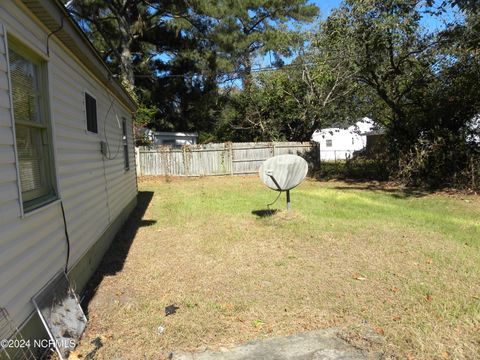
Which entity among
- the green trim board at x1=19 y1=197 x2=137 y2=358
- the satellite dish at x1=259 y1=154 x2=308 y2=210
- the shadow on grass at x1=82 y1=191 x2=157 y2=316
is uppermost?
the satellite dish at x1=259 y1=154 x2=308 y2=210

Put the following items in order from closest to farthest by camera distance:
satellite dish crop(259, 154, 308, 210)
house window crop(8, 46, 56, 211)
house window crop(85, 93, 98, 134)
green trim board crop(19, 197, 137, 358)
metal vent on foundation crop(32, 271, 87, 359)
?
1. green trim board crop(19, 197, 137, 358)
2. metal vent on foundation crop(32, 271, 87, 359)
3. house window crop(8, 46, 56, 211)
4. house window crop(85, 93, 98, 134)
5. satellite dish crop(259, 154, 308, 210)

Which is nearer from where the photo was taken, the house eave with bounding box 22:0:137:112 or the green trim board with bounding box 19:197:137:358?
the green trim board with bounding box 19:197:137:358

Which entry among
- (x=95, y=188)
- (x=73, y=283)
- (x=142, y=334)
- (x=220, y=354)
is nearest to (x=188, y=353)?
(x=220, y=354)

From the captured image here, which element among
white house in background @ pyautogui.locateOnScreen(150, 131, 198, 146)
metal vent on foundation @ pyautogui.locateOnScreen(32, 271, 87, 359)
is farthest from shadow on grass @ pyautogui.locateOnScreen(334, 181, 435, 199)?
white house in background @ pyautogui.locateOnScreen(150, 131, 198, 146)

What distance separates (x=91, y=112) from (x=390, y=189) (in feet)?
35.4

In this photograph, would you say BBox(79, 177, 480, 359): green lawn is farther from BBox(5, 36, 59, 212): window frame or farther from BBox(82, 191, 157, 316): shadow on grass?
BBox(5, 36, 59, 212): window frame

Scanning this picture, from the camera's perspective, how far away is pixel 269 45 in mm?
24172

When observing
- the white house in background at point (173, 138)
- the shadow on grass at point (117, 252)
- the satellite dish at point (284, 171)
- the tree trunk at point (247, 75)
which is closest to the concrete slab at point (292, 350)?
the shadow on grass at point (117, 252)

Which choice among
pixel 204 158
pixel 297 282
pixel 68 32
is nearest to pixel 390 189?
pixel 204 158

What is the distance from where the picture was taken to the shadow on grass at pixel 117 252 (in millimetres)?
4570

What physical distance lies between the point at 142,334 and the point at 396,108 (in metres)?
14.4

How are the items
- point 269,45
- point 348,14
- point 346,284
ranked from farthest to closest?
1. point 269,45
2. point 348,14
3. point 346,284

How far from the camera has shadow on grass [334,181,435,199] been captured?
1214 cm

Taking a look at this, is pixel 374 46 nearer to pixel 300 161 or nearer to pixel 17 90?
pixel 300 161
